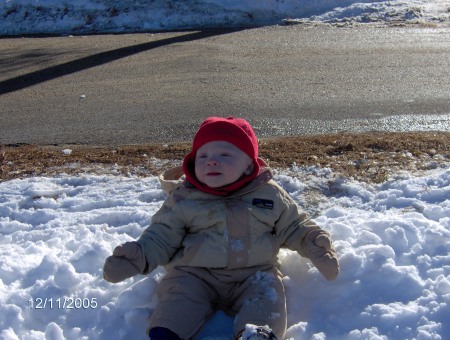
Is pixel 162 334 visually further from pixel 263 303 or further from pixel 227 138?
pixel 227 138

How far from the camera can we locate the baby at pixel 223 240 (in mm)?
3205

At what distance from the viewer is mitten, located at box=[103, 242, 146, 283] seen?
10.4 feet

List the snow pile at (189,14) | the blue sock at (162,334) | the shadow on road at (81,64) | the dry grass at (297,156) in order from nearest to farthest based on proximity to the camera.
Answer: the blue sock at (162,334) → the dry grass at (297,156) → the shadow on road at (81,64) → the snow pile at (189,14)

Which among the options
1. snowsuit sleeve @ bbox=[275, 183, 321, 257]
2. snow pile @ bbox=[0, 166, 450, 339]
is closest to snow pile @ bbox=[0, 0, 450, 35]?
snow pile @ bbox=[0, 166, 450, 339]

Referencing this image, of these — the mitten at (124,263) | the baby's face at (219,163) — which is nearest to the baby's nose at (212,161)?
the baby's face at (219,163)

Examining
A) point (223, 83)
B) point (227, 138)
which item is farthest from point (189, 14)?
point (227, 138)

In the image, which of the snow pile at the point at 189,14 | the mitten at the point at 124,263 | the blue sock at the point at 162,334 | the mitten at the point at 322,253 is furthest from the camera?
the snow pile at the point at 189,14

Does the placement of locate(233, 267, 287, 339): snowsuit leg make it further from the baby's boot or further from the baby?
the baby's boot

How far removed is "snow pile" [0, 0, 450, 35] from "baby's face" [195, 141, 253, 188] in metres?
8.60

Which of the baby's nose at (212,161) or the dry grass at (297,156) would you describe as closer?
the baby's nose at (212,161)

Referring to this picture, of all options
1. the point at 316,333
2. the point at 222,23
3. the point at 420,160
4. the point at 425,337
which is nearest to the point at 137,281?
the point at 316,333

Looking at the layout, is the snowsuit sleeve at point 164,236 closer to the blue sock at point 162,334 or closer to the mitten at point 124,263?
the mitten at point 124,263
